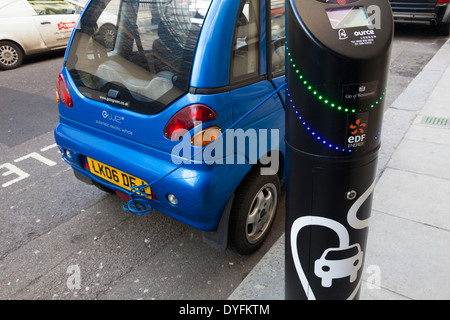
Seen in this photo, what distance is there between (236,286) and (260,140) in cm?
101

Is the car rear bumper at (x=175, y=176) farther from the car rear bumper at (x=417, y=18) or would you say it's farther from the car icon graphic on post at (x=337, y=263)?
the car rear bumper at (x=417, y=18)

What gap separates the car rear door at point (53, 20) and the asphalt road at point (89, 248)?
5.01 m

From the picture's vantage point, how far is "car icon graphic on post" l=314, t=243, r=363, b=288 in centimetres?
165

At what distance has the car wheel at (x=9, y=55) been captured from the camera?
26.3 feet

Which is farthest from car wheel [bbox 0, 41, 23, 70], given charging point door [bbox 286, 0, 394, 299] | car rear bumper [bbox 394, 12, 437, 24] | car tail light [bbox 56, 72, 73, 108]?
car rear bumper [bbox 394, 12, 437, 24]

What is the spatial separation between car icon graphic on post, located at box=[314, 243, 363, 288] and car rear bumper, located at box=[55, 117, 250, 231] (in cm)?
82

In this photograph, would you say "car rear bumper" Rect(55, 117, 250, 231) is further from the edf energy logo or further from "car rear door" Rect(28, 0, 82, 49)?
"car rear door" Rect(28, 0, 82, 49)

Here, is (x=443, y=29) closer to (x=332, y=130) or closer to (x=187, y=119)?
(x=187, y=119)

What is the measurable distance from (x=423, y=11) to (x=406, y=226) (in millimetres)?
8281

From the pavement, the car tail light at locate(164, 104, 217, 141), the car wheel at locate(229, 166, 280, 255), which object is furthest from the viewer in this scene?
the car wheel at locate(229, 166, 280, 255)

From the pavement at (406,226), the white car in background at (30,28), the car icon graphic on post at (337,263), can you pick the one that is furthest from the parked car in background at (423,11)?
the car icon graphic on post at (337,263)

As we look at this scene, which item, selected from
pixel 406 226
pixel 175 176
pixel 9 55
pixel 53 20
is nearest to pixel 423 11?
pixel 406 226
